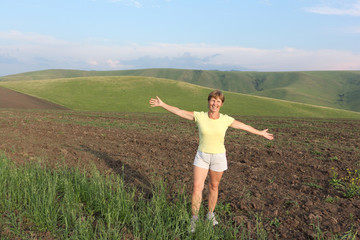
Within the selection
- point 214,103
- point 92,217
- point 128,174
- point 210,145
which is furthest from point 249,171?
point 92,217

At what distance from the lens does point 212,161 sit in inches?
187

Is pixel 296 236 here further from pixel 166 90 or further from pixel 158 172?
pixel 166 90

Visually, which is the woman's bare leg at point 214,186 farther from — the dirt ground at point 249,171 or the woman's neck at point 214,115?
the woman's neck at point 214,115

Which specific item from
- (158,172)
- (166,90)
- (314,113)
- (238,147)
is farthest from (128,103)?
(158,172)

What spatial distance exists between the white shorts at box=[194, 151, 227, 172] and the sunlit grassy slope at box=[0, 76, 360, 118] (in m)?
41.0

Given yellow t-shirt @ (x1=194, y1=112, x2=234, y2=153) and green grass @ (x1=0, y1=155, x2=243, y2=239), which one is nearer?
green grass @ (x1=0, y1=155, x2=243, y2=239)

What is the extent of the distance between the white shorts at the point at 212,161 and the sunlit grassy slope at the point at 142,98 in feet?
135

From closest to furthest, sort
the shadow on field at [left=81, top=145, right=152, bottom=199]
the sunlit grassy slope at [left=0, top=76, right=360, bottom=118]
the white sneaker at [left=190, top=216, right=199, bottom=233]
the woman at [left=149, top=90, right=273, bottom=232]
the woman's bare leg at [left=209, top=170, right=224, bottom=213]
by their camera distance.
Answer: the white sneaker at [left=190, top=216, right=199, bottom=233] < the woman at [left=149, top=90, right=273, bottom=232] < the woman's bare leg at [left=209, top=170, right=224, bottom=213] < the shadow on field at [left=81, top=145, right=152, bottom=199] < the sunlit grassy slope at [left=0, top=76, right=360, bottom=118]

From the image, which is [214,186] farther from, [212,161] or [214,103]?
[214,103]

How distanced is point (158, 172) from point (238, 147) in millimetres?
5277

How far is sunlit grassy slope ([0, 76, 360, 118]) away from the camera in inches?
1870

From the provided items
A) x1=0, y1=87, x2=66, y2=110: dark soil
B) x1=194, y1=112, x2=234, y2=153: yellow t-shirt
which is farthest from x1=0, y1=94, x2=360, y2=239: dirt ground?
x1=0, y1=87, x2=66, y2=110: dark soil

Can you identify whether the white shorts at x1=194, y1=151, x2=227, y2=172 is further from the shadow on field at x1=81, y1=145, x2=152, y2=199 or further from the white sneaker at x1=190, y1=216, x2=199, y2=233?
the shadow on field at x1=81, y1=145, x2=152, y2=199

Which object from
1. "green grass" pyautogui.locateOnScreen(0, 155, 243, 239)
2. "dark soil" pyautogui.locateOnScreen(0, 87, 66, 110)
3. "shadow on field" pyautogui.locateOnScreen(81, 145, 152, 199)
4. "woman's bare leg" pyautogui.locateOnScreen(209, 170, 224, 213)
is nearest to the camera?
"green grass" pyautogui.locateOnScreen(0, 155, 243, 239)
